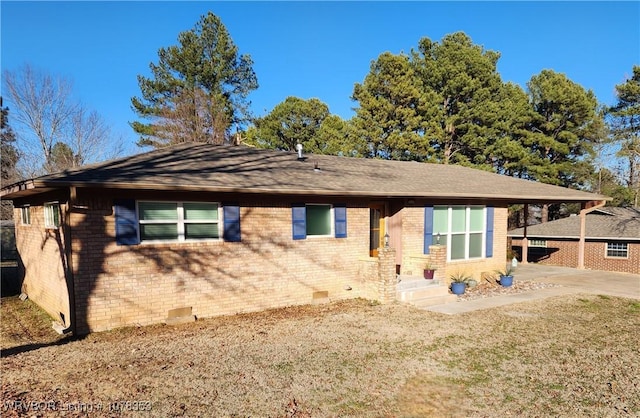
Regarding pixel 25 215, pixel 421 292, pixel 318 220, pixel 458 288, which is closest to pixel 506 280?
pixel 458 288

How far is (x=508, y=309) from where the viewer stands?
912 cm

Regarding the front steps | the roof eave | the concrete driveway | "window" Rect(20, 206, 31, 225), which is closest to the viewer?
the roof eave

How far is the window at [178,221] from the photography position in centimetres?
765

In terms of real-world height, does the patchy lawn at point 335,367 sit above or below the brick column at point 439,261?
below

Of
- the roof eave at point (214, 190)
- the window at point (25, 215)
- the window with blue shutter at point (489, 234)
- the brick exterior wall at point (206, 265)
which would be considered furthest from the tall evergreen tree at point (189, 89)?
the window with blue shutter at point (489, 234)

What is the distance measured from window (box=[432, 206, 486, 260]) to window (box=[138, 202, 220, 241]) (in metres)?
6.98

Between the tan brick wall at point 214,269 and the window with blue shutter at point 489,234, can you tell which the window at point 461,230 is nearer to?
the window with blue shutter at point 489,234

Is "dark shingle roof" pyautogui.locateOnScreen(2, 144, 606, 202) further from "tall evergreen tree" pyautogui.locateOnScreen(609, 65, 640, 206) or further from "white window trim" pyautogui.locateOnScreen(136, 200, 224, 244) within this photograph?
"tall evergreen tree" pyautogui.locateOnScreen(609, 65, 640, 206)

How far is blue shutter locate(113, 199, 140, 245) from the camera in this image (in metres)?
7.27

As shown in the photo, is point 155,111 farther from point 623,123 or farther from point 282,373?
point 623,123

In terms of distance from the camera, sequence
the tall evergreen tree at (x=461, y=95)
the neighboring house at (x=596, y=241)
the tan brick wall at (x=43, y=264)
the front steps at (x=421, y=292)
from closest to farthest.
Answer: the tan brick wall at (x=43, y=264) < the front steps at (x=421, y=292) < the neighboring house at (x=596, y=241) < the tall evergreen tree at (x=461, y=95)

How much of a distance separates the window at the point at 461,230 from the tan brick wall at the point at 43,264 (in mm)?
9897

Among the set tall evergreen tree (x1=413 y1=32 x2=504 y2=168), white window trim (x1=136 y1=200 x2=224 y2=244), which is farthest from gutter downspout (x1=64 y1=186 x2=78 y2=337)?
tall evergreen tree (x1=413 y1=32 x2=504 y2=168)

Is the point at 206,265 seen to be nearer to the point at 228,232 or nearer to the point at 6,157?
the point at 228,232
